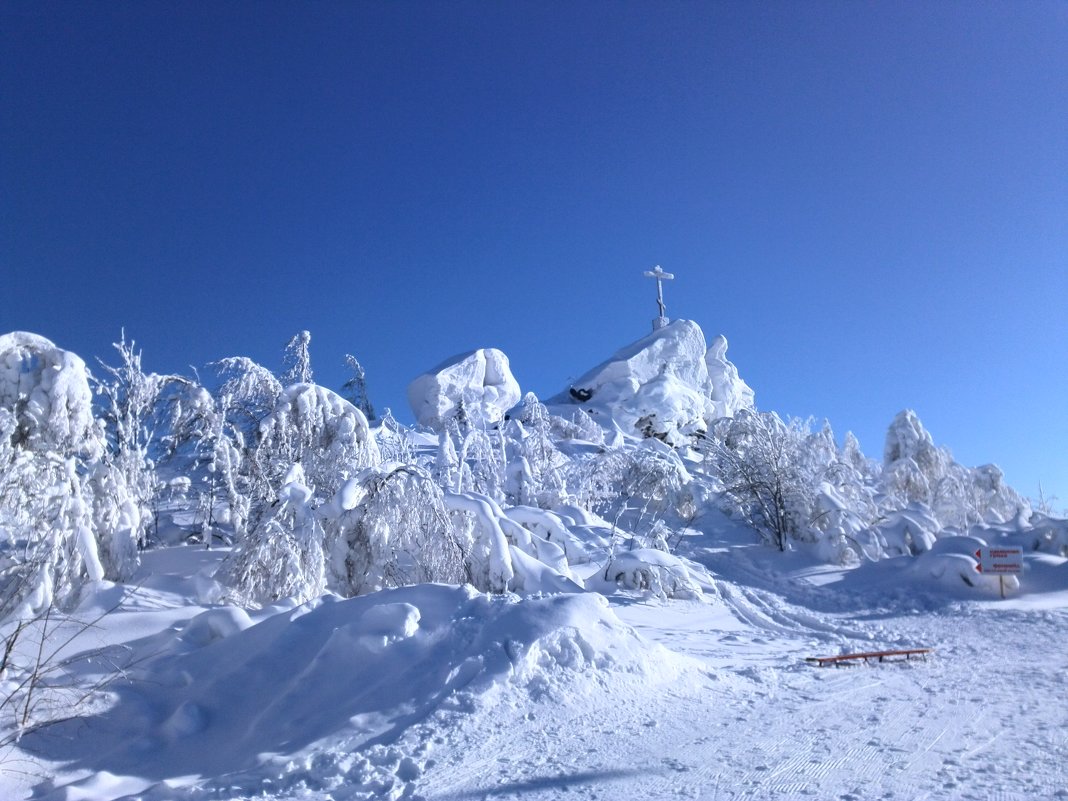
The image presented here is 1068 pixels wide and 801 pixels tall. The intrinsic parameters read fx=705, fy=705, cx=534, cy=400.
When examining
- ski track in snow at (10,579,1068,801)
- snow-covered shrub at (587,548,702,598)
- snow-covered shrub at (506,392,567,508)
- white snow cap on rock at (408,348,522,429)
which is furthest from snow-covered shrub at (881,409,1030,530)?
ski track in snow at (10,579,1068,801)

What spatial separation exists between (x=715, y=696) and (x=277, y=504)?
6671mm

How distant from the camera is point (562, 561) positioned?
491 inches

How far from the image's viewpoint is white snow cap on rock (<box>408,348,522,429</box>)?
37.7m

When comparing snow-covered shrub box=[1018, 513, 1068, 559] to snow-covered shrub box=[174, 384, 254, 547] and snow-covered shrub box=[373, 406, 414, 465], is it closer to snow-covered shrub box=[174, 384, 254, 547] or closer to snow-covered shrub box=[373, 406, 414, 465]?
snow-covered shrub box=[373, 406, 414, 465]

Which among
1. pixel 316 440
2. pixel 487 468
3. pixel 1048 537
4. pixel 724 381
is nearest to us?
pixel 316 440

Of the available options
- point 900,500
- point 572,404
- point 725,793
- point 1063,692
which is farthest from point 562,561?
point 572,404

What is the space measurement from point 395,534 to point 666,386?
30059 millimetres

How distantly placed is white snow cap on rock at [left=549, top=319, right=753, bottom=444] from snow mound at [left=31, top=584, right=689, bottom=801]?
29.2 meters

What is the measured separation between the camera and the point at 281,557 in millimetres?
9805

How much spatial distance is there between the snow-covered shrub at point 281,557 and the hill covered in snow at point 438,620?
0.04m

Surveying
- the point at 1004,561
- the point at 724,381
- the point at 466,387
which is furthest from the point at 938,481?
the point at 466,387

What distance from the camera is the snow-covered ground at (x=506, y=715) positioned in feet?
13.9

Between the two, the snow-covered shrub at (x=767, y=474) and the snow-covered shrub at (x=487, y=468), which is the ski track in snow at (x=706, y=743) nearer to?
the snow-covered shrub at (x=767, y=474)

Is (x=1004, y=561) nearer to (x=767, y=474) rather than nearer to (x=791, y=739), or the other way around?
(x=767, y=474)
